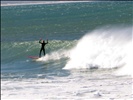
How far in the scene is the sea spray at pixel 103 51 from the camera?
26.1 meters

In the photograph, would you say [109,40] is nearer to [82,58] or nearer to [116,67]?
[82,58]

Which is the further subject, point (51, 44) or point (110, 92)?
point (51, 44)

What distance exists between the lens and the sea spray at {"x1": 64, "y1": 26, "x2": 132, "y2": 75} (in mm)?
26058

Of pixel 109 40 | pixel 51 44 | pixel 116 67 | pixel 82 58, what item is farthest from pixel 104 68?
pixel 51 44

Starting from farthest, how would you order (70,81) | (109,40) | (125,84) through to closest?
(109,40) → (70,81) → (125,84)

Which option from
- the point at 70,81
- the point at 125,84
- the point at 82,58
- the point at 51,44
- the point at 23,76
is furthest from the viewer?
the point at 51,44

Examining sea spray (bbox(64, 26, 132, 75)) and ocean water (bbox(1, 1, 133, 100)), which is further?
sea spray (bbox(64, 26, 132, 75))

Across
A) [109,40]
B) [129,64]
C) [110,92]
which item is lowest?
[110,92]

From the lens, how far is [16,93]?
760 inches

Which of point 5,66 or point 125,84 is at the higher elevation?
point 5,66

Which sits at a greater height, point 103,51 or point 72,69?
point 103,51

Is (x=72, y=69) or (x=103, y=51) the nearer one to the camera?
(x=72, y=69)

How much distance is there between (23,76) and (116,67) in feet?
14.8

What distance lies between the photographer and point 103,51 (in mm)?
28188
